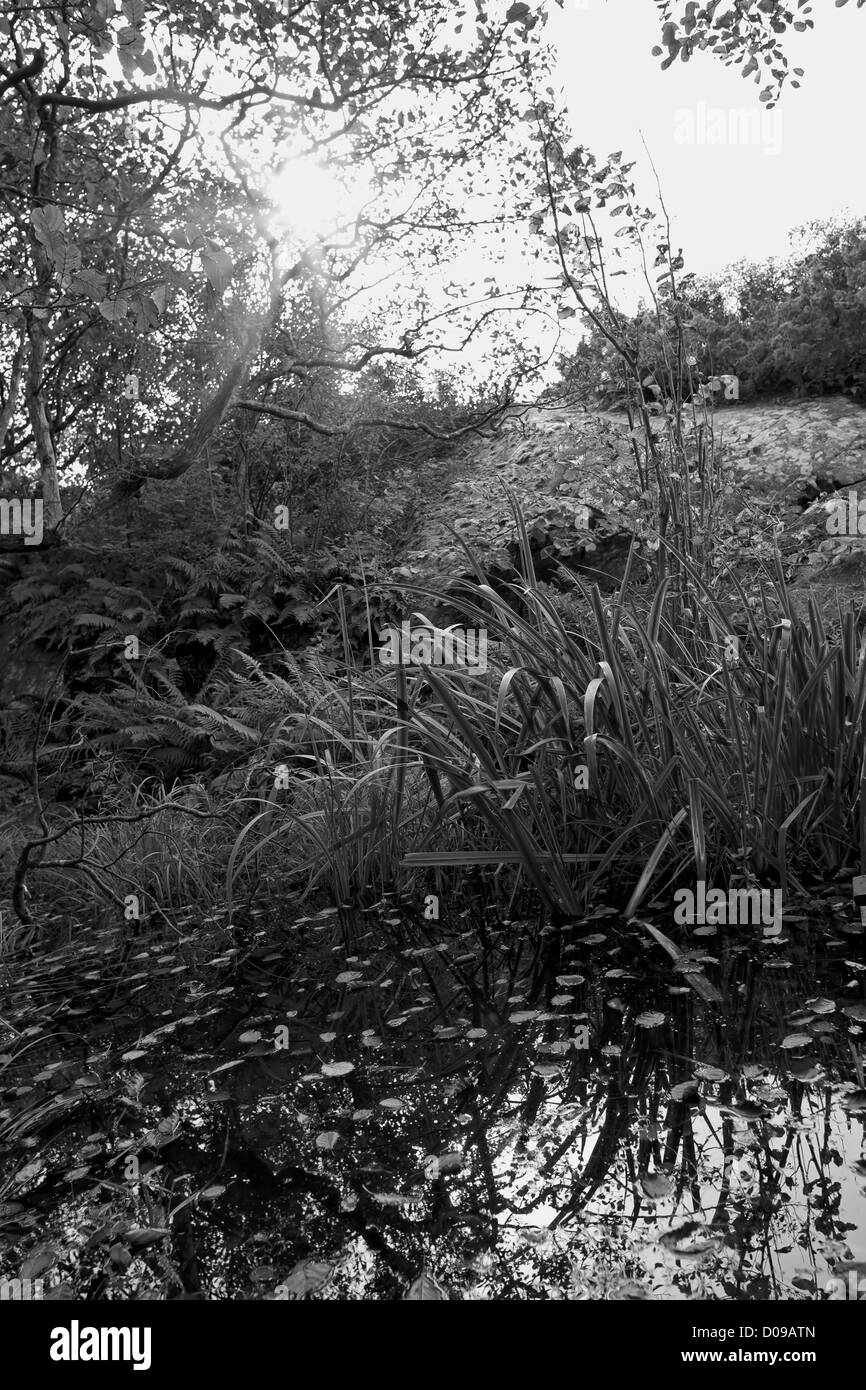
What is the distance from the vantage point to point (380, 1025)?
2.46 metres

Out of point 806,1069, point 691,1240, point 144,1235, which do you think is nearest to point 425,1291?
point 691,1240

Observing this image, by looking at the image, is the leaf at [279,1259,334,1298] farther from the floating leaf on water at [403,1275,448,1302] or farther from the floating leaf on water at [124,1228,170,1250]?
the floating leaf on water at [124,1228,170,1250]

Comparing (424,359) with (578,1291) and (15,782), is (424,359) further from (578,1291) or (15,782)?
(578,1291)

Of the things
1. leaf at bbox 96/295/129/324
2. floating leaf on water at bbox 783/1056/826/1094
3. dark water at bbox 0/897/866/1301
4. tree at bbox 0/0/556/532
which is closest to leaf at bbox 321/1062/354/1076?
dark water at bbox 0/897/866/1301

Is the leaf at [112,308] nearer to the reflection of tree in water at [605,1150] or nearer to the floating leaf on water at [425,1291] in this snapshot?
the reflection of tree in water at [605,1150]

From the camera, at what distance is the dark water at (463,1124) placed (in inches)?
59.9

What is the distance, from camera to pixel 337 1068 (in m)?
2.22

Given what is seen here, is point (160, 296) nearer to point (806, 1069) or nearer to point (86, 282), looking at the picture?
point (86, 282)

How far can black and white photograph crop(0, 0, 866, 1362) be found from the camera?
61.5 inches

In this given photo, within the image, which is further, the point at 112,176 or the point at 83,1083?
the point at 112,176

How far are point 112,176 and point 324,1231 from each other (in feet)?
25.4

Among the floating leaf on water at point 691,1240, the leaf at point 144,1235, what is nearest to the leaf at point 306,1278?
the leaf at point 144,1235
